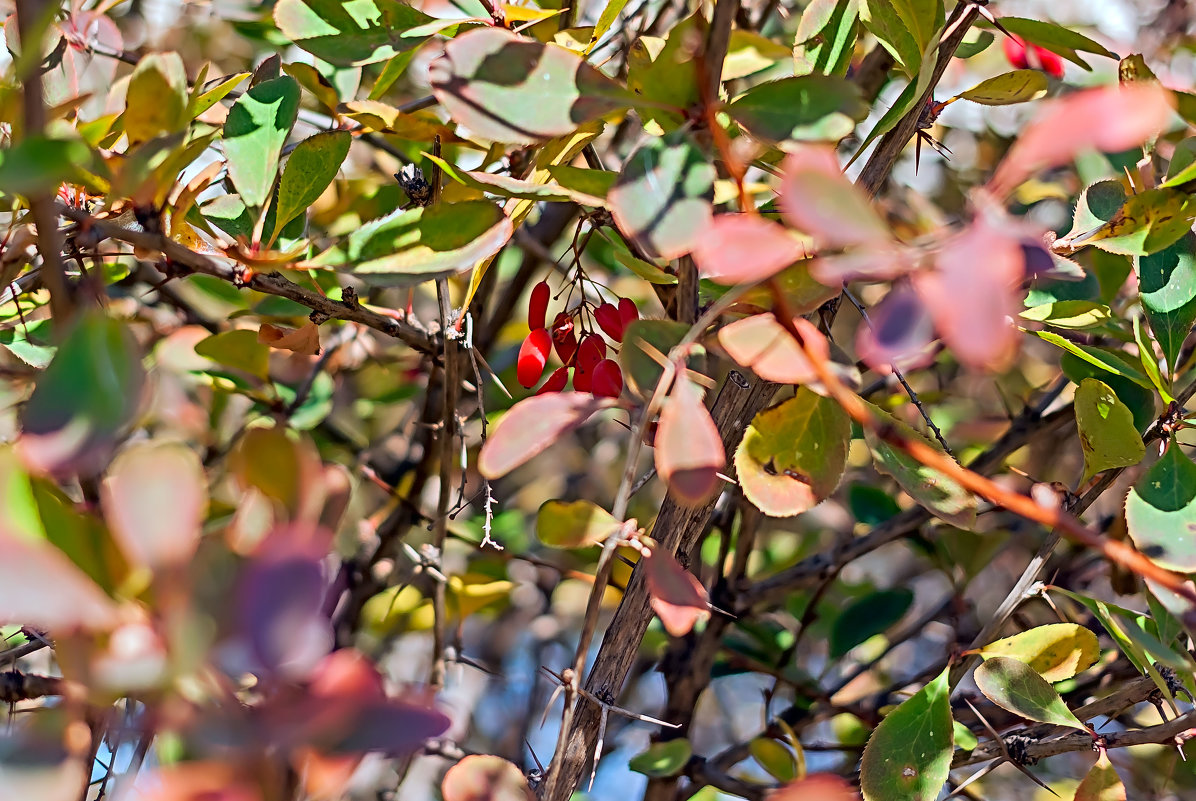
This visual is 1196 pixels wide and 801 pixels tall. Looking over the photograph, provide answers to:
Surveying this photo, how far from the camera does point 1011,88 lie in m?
Result: 0.57

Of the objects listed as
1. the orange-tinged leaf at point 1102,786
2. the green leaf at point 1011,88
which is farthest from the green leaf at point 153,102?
the orange-tinged leaf at point 1102,786

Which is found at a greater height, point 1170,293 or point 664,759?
point 1170,293

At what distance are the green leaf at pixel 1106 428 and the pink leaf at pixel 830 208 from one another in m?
0.32

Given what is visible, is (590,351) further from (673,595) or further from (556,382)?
(673,595)

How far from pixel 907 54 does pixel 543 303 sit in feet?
0.89

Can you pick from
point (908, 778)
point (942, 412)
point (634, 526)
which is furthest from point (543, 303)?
point (942, 412)

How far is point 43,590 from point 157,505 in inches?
1.5

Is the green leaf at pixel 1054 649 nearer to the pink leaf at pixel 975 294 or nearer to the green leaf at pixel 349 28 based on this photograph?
the pink leaf at pixel 975 294

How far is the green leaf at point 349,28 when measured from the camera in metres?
0.54

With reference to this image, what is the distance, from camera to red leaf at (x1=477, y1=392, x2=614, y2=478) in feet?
1.26

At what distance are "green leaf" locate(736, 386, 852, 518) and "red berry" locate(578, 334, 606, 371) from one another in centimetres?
18

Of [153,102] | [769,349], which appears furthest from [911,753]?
[153,102]

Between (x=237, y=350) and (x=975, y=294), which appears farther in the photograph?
(x=237, y=350)

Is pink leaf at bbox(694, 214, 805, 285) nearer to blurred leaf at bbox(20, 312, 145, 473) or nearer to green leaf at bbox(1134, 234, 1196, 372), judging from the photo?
blurred leaf at bbox(20, 312, 145, 473)
